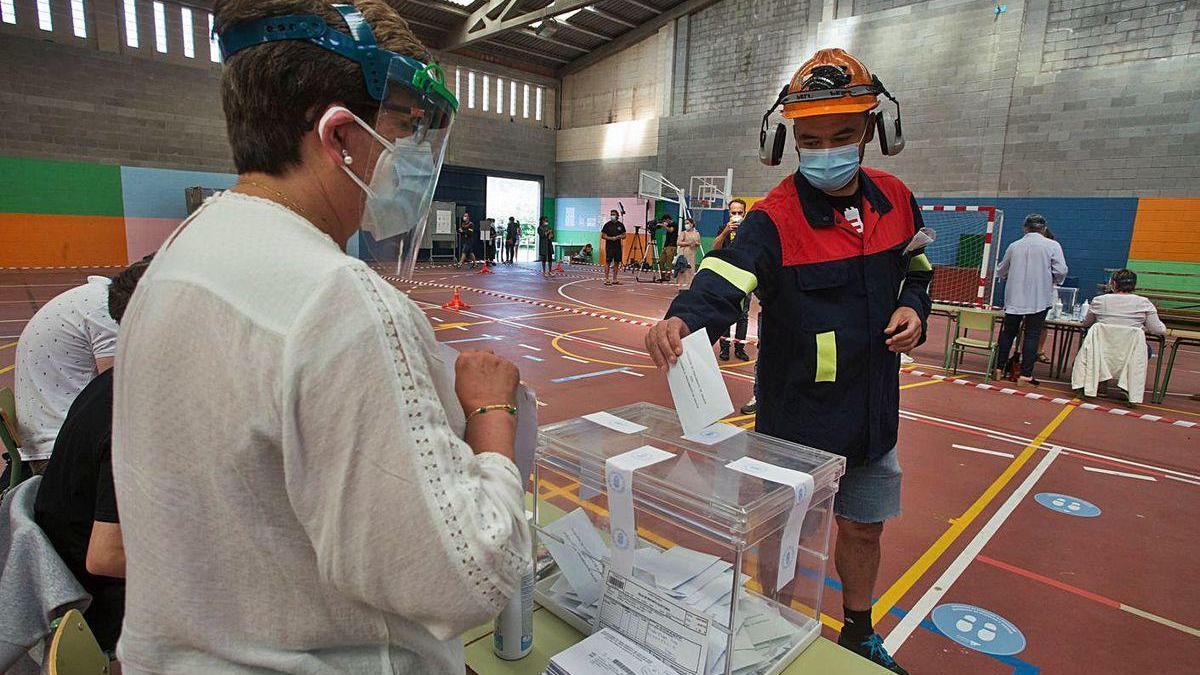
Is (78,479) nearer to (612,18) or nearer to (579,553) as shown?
(579,553)

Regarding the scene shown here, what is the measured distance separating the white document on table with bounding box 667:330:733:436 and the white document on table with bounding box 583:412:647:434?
0.68 feet

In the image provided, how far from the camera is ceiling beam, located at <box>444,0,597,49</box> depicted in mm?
→ 16781

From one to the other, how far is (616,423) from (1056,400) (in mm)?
6996

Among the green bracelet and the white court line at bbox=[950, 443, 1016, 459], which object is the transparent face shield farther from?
the white court line at bbox=[950, 443, 1016, 459]

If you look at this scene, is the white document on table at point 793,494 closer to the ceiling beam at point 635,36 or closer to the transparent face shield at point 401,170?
the transparent face shield at point 401,170

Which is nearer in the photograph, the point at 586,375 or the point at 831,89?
the point at 831,89

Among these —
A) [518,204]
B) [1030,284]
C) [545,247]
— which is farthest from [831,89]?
[518,204]

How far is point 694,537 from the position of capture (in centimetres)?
149

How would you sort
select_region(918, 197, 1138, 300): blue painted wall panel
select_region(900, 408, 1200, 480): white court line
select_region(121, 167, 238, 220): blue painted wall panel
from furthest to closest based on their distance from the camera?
select_region(121, 167, 238, 220): blue painted wall panel < select_region(918, 197, 1138, 300): blue painted wall panel < select_region(900, 408, 1200, 480): white court line

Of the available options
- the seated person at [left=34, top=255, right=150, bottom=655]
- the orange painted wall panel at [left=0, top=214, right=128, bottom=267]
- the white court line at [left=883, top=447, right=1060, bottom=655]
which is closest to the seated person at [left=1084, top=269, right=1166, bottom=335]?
the white court line at [left=883, top=447, right=1060, bottom=655]

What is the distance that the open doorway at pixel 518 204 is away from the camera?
23.5m

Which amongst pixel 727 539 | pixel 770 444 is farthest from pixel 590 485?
pixel 770 444

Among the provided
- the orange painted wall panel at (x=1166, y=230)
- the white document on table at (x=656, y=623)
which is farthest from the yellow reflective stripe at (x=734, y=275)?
the orange painted wall panel at (x=1166, y=230)

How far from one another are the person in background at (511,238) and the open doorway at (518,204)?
3.03 ft
